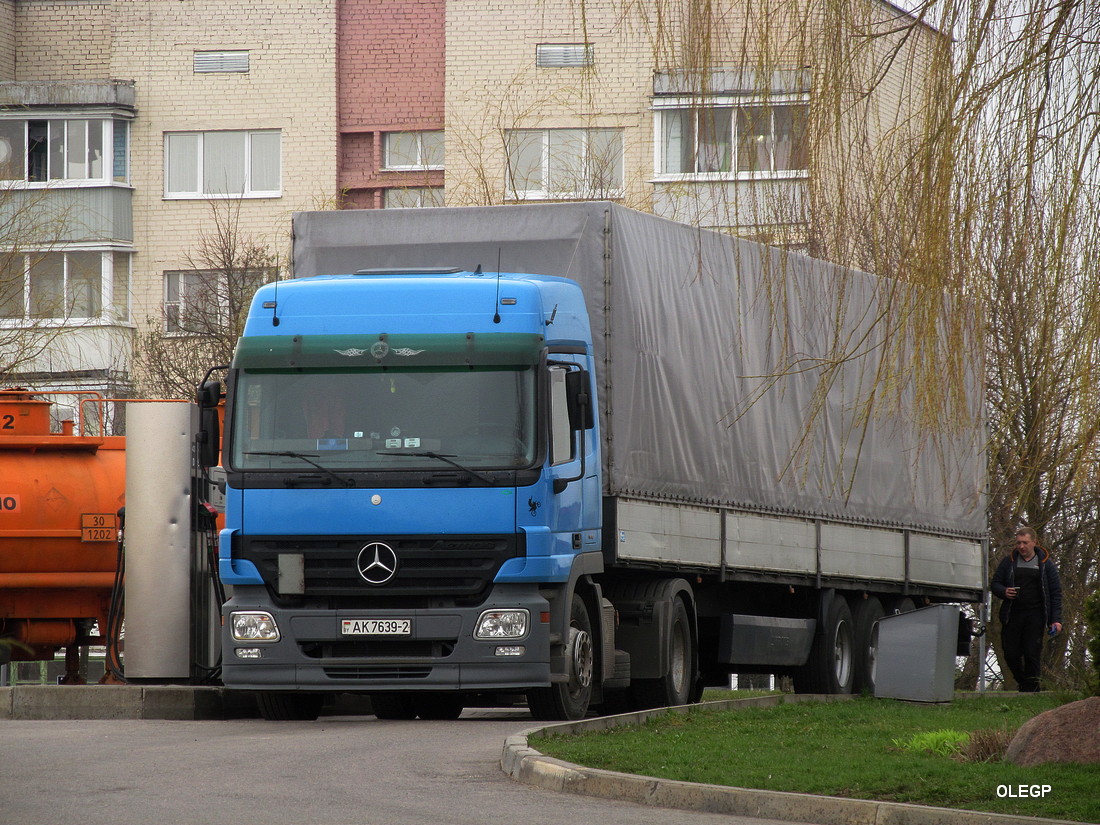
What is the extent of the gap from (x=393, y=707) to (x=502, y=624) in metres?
3.51

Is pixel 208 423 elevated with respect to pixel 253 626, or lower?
elevated

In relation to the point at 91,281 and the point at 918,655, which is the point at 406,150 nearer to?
the point at 91,281

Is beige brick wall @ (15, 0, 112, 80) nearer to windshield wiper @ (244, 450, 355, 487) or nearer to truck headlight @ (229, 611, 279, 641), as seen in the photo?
windshield wiper @ (244, 450, 355, 487)

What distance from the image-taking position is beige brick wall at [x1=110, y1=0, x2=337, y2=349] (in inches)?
1788

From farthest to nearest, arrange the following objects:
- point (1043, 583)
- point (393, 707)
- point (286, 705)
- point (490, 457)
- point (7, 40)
Result: point (7, 40) → point (1043, 583) → point (393, 707) → point (286, 705) → point (490, 457)

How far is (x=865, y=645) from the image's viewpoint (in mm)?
19312

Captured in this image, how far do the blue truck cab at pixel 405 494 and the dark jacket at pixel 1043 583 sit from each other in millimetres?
7899

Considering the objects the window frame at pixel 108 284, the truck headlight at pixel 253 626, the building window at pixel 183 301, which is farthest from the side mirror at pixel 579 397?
the window frame at pixel 108 284

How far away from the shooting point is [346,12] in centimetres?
4594

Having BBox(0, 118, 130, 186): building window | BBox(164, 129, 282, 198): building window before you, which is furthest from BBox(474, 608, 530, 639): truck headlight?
BBox(0, 118, 130, 186): building window

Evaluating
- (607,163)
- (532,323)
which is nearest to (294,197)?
(607,163)

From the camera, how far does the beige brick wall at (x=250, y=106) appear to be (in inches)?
1788

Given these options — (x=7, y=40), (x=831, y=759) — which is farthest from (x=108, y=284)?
(x=831, y=759)

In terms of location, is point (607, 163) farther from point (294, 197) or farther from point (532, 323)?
point (532, 323)
